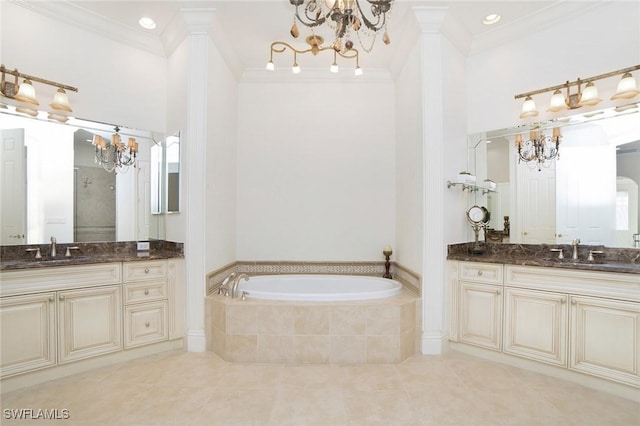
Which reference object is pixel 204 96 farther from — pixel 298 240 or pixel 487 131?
Answer: pixel 487 131

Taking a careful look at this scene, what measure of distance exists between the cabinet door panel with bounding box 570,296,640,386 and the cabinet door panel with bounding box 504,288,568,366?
0.23ft

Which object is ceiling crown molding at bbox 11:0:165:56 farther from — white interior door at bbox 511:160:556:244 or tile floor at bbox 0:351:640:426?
white interior door at bbox 511:160:556:244

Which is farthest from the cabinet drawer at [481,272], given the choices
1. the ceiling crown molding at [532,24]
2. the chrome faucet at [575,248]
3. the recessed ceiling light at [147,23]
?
the recessed ceiling light at [147,23]

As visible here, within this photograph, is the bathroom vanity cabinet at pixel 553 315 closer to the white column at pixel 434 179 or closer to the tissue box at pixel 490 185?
the white column at pixel 434 179

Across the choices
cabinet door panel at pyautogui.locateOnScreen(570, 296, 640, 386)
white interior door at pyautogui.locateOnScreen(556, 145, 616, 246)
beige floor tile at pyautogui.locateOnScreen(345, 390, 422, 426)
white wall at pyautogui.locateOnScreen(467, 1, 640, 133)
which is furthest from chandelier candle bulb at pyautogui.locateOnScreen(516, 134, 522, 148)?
beige floor tile at pyautogui.locateOnScreen(345, 390, 422, 426)

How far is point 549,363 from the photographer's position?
233 cm

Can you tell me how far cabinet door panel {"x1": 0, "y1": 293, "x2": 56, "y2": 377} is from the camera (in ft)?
6.91

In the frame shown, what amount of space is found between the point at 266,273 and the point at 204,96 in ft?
6.28

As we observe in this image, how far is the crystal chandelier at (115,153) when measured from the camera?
288 centimetres

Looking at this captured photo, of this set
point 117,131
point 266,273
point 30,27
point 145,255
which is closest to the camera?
point 30,27

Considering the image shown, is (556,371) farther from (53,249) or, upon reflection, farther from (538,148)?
(53,249)

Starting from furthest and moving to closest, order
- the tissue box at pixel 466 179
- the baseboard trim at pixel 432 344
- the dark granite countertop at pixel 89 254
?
the tissue box at pixel 466 179 → the baseboard trim at pixel 432 344 → the dark granite countertop at pixel 89 254

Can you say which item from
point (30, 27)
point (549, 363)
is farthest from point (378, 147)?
point (30, 27)

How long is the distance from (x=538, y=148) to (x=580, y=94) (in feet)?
1.58
